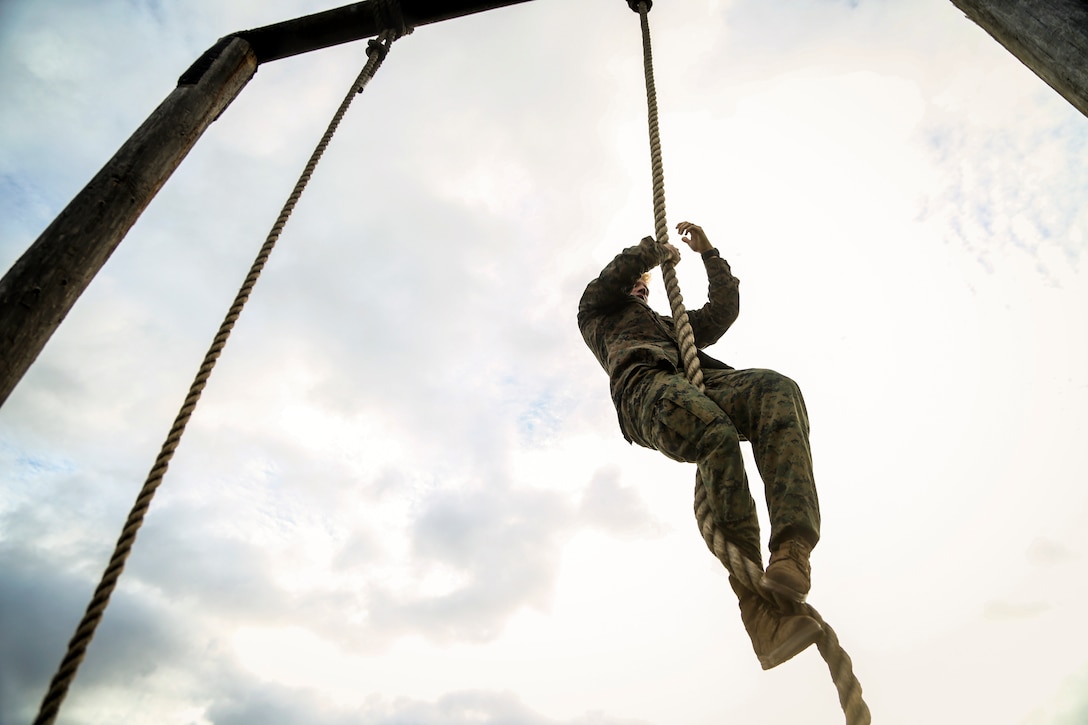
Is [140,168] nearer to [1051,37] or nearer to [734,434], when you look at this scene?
[734,434]

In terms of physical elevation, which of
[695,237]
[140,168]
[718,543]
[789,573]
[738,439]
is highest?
[695,237]

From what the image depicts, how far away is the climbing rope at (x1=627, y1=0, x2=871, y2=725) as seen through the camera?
1.42m

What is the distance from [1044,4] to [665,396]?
1760mm

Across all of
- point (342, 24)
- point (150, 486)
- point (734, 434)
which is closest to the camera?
point (150, 486)

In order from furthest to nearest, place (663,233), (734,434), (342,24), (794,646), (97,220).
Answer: (342,24)
(663,233)
(97,220)
(734,434)
(794,646)

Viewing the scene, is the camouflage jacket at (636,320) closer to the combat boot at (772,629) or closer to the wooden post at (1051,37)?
the combat boot at (772,629)

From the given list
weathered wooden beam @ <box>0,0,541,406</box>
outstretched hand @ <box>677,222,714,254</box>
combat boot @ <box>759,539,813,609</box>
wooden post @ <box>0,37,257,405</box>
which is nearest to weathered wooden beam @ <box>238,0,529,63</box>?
weathered wooden beam @ <box>0,0,541,406</box>

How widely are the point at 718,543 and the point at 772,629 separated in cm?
29

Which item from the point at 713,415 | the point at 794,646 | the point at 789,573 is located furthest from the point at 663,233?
the point at 794,646

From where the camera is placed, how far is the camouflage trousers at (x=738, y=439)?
186 cm

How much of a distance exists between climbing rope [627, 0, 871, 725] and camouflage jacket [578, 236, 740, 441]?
20cm

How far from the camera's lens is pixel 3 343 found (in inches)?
66.7

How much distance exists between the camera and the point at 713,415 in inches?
78.2

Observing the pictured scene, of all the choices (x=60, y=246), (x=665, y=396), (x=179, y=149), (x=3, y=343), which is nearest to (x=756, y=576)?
(x=665, y=396)
